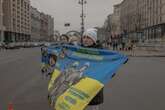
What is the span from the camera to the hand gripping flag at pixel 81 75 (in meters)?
4.43

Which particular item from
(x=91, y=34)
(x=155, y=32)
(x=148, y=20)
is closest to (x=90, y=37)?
(x=91, y=34)

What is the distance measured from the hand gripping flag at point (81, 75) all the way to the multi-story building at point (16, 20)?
134 m

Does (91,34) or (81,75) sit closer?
(81,75)

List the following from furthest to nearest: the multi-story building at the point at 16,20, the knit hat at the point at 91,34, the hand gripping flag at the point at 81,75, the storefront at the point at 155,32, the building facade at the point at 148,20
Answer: the multi-story building at the point at 16,20 → the building facade at the point at 148,20 → the storefront at the point at 155,32 → the knit hat at the point at 91,34 → the hand gripping flag at the point at 81,75

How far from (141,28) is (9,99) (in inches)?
4251

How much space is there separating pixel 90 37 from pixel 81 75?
716 mm

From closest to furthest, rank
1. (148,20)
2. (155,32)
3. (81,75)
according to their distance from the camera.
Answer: (81,75) → (155,32) → (148,20)

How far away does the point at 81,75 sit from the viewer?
4.65 m

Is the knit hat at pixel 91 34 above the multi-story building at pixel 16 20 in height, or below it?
below

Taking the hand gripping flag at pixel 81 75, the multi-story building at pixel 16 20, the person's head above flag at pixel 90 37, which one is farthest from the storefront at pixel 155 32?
the hand gripping flag at pixel 81 75

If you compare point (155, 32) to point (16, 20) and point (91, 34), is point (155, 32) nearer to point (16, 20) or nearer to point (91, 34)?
point (16, 20)

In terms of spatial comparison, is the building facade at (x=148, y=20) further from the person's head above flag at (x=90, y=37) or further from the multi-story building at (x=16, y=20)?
the person's head above flag at (x=90, y=37)

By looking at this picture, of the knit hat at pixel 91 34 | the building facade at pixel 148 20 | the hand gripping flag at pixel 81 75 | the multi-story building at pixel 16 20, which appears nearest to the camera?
the hand gripping flag at pixel 81 75

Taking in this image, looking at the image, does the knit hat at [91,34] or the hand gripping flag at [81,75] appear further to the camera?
the knit hat at [91,34]
